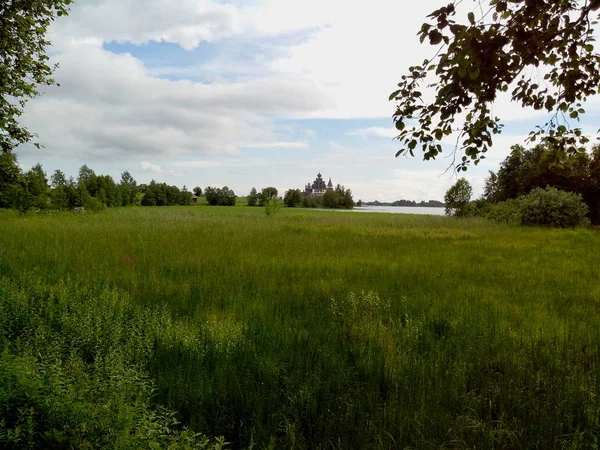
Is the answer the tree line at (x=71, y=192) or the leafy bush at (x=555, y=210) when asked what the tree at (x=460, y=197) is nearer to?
the leafy bush at (x=555, y=210)

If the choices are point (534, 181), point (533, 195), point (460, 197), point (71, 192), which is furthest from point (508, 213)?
point (71, 192)

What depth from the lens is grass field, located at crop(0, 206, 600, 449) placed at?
2977 mm

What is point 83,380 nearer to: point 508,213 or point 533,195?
point 533,195

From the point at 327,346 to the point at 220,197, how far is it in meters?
102

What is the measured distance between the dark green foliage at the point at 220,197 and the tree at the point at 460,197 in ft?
229

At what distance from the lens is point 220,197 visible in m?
102

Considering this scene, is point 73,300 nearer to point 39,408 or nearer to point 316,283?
point 39,408

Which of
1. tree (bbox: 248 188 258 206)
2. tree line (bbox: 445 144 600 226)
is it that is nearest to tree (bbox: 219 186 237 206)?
tree (bbox: 248 188 258 206)

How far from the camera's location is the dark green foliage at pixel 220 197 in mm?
100812

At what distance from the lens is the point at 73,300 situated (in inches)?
218

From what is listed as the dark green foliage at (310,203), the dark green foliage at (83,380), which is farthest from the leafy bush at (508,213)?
the dark green foliage at (310,203)

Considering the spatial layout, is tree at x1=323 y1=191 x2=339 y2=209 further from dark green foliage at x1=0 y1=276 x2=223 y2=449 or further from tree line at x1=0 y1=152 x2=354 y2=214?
dark green foliage at x1=0 y1=276 x2=223 y2=449

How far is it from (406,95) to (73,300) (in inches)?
238

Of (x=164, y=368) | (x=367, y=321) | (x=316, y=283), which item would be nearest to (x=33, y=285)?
(x=164, y=368)
